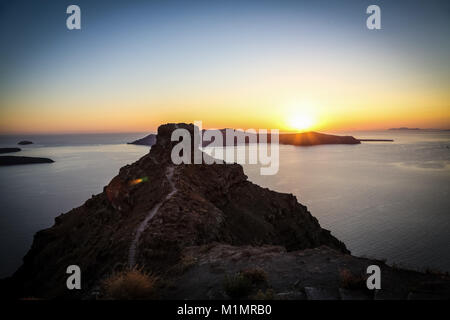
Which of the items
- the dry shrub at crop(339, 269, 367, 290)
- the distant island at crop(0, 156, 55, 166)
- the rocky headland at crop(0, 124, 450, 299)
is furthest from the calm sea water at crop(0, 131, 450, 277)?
the distant island at crop(0, 156, 55, 166)

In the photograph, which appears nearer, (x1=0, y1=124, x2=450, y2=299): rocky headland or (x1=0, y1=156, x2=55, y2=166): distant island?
(x1=0, y1=124, x2=450, y2=299): rocky headland

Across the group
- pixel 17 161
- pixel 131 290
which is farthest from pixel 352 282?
pixel 17 161

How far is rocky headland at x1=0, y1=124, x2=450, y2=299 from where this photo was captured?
277 inches

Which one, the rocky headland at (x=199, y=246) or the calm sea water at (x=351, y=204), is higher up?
the rocky headland at (x=199, y=246)

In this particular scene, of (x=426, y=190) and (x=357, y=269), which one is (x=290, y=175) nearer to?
(x=426, y=190)

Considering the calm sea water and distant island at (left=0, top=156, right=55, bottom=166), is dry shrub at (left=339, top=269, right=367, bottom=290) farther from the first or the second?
distant island at (left=0, top=156, right=55, bottom=166)

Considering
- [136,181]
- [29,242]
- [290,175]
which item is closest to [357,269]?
[136,181]

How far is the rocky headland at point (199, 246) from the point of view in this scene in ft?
23.0

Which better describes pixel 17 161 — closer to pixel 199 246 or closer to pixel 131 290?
pixel 199 246

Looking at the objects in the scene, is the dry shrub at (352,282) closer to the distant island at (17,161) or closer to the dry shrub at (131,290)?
the dry shrub at (131,290)

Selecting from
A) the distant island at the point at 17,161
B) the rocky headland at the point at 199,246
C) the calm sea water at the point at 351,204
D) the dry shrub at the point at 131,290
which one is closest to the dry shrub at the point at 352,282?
the rocky headland at the point at 199,246

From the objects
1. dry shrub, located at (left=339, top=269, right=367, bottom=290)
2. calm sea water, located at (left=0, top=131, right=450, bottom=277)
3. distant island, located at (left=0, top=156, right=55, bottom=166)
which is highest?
dry shrub, located at (left=339, top=269, right=367, bottom=290)

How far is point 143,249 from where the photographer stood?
1307cm
